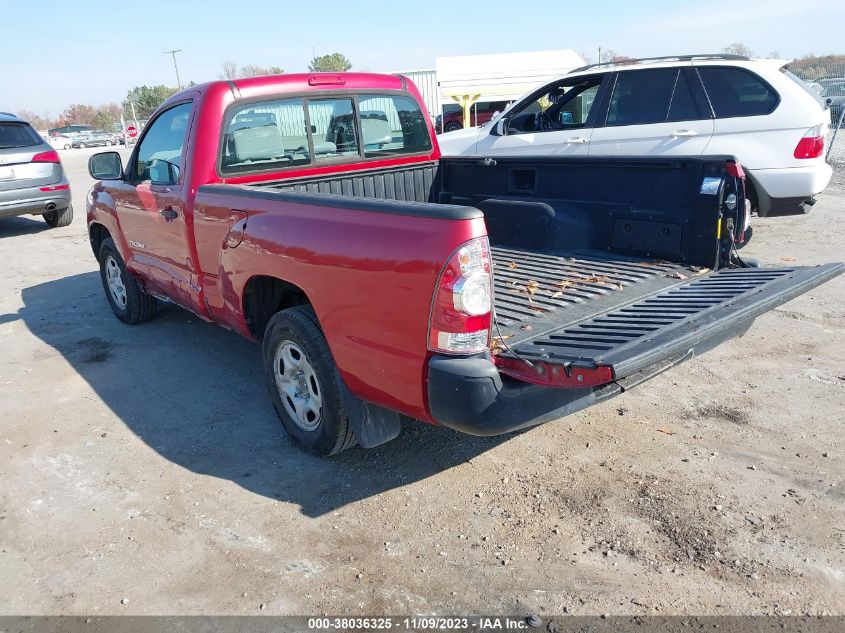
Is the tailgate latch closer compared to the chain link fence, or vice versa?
the tailgate latch

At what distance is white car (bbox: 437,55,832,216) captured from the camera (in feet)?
22.6

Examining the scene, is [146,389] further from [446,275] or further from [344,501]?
Answer: [446,275]

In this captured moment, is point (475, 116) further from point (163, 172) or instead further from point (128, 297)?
point (163, 172)

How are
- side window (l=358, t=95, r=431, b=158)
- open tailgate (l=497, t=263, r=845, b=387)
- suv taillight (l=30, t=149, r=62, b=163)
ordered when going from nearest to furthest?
open tailgate (l=497, t=263, r=845, b=387) → side window (l=358, t=95, r=431, b=158) → suv taillight (l=30, t=149, r=62, b=163)

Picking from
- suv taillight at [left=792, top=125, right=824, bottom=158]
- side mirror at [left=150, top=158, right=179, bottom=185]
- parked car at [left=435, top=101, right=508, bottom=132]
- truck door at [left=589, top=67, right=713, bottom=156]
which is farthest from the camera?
parked car at [left=435, top=101, right=508, bottom=132]

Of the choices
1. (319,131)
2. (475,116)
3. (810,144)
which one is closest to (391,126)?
(319,131)

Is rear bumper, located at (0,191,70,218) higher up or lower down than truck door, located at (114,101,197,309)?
lower down

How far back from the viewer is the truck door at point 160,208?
175 inches

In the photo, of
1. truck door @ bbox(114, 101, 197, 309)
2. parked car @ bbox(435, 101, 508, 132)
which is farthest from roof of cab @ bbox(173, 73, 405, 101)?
parked car @ bbox(435, 101, 508, 132)

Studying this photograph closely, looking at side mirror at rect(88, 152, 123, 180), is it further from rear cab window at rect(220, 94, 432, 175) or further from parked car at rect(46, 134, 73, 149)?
parked car at rect(46, 134, 73, 149)

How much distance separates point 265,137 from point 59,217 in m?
9.11

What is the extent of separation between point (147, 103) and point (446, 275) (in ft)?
214

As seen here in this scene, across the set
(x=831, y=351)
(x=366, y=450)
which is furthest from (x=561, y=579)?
(x=831, y=351)

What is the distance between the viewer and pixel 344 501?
11.0ft
